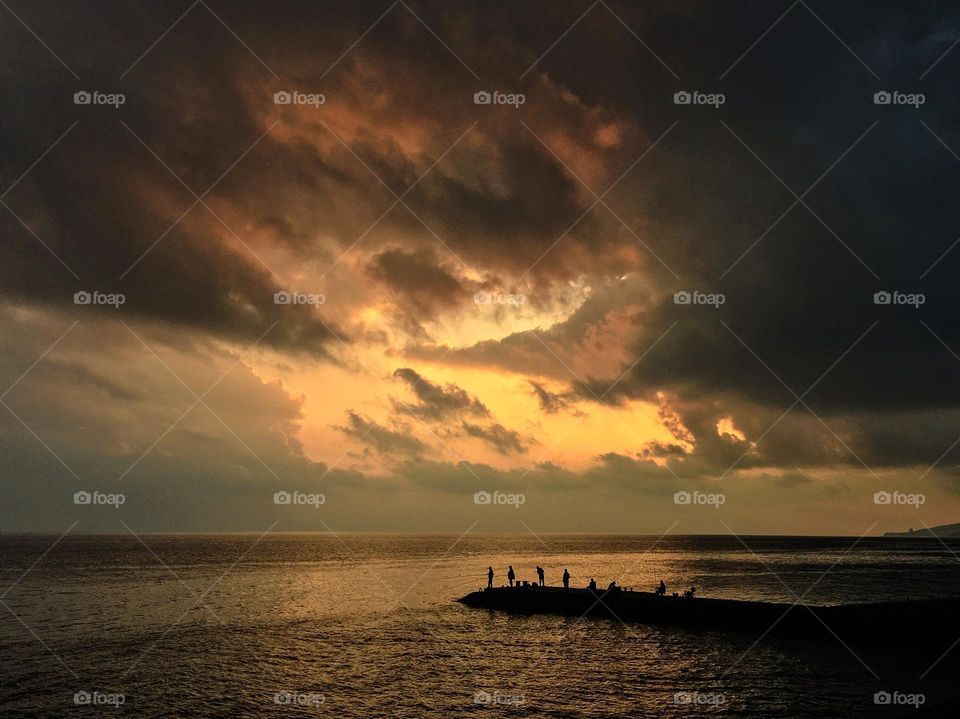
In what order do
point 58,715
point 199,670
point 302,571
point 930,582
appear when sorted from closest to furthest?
1. point 58,715
2. point 199,670
3. point 930,582
4. point 302,571

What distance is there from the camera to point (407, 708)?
26094mm

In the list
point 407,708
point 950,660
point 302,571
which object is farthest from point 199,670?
point 302,571

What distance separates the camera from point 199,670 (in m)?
32.9

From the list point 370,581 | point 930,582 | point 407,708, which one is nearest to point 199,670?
point 407,708

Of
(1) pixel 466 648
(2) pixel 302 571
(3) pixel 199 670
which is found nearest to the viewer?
(3) pixel 199 670

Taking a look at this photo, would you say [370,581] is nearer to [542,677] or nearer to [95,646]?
[95,646]

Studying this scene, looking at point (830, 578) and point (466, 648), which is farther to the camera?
point (830, 578)

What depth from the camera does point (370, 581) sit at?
80375 mm

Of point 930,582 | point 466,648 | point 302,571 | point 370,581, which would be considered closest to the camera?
point 466,648

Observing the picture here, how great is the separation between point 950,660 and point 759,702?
11.6 m

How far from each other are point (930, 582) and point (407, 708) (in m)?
75.5

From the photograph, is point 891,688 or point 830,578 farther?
point 830,578

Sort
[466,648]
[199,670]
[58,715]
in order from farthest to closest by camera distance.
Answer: [466,648] → [199,670] → [58,715]

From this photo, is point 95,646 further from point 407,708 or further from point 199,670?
point 407,708
